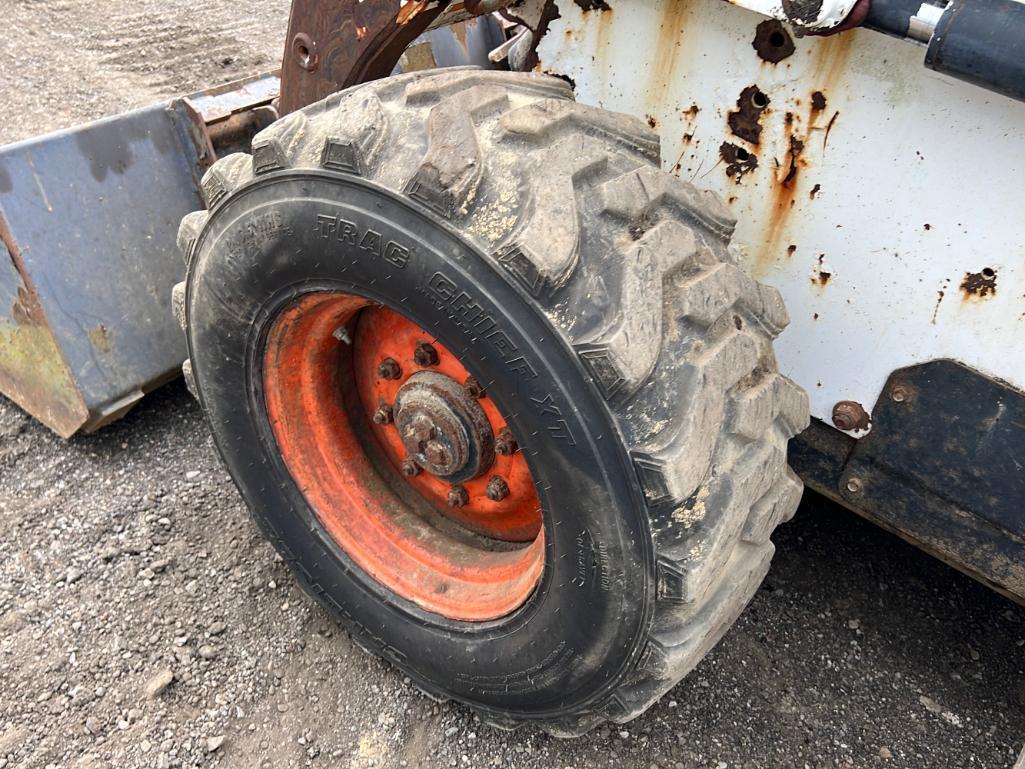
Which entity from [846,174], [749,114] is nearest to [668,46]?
[749,114]

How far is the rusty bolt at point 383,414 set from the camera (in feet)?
5.89

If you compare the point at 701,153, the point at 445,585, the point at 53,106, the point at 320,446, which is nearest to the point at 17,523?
the point at 320,446

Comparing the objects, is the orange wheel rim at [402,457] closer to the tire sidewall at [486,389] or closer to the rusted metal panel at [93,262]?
the tire sidewall at [486,389]

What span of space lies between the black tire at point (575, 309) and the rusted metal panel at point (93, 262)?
85cm

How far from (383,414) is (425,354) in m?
0.23

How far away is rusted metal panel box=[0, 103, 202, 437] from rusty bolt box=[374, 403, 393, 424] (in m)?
0.95

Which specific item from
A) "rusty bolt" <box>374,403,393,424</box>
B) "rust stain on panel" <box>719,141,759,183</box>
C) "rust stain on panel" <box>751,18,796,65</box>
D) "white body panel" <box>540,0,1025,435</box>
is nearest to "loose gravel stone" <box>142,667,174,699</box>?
"rusty bolt" <box>374,403,393,424</box>

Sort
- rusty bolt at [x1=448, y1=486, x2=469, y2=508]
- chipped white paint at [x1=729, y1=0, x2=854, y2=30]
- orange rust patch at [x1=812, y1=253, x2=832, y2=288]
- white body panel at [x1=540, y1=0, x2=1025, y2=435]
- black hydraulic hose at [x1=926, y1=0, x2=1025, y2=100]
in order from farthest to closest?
1. rusty bolt at [x1=448, y1=486, x2=469, y2=508]
2. orange rust patch at [x1=812, y1=253, x2=832, y2=288]
3. white body panel at [x1=540, y1=0, x2=1025, y2=435]
4. chipped white paint at [x1=729, y1=0, x2=854, y2=30]
5. black hydraulic hose at [x1=926, y1=0, x2=1025, y2=100]

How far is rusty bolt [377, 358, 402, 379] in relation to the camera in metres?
1.72

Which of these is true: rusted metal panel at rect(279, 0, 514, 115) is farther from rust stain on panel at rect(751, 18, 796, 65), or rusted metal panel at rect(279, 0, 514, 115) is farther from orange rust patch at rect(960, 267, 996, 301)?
orange rust patch at rect(960, 267, 996, 301)

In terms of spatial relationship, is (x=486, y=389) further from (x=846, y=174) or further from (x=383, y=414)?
(x=846, y=174)

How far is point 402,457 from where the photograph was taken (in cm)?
192

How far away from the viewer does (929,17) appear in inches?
44.1

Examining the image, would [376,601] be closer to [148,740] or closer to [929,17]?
[148,740]
